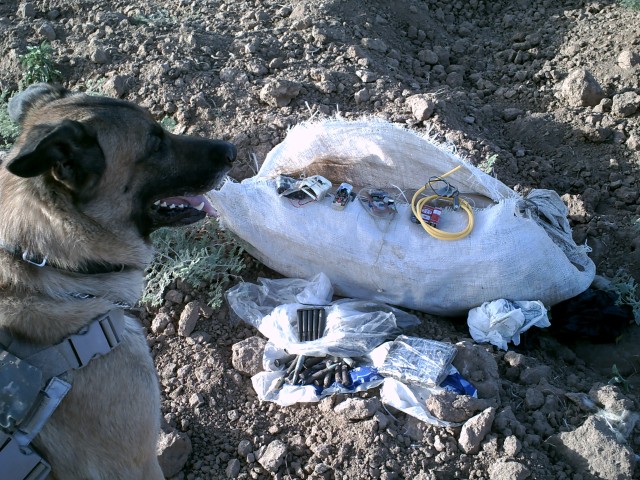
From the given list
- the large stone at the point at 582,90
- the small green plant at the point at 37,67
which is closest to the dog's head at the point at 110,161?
the small green plant at the point at 37,67

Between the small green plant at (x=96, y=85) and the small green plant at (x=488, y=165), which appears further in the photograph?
the small green plant at (x=96, y=85)

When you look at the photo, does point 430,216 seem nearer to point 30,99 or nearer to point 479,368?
point 479,368

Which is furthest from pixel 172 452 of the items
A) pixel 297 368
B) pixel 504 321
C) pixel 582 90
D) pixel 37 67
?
pixel 582 90

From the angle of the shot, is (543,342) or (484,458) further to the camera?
(543,342)

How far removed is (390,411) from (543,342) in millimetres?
1201

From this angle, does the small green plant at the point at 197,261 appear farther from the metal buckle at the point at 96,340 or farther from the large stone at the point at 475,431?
the large stone at the point at 475,431

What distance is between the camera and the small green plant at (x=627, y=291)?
3.67 m

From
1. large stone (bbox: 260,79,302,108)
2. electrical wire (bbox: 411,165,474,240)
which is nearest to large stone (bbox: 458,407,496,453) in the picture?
electrical wire (bbox: 411,165,474,240)

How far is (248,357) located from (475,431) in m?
1.20

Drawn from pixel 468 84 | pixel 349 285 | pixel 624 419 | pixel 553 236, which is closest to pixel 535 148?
pixel 468 84

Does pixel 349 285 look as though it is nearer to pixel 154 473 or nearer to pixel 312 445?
pixel 312 445

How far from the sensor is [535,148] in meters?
4.89

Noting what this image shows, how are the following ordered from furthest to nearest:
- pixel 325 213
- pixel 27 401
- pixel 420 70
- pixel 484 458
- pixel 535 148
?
1. pixel 420 70
2. pixel 535 148
3. pixel 325 213
4. pixel 484 458
5. pixel 27 401

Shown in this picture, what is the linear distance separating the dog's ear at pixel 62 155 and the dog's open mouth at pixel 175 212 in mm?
361
